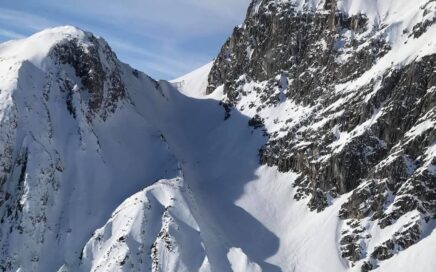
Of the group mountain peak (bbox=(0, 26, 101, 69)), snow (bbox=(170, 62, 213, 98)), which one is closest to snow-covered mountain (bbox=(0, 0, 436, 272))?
mountain peak (bbox=(0, 26, 101, 69))

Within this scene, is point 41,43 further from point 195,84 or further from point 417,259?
point 417,259

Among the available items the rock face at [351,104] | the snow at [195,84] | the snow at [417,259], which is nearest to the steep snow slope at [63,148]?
the rock face at [351,104]

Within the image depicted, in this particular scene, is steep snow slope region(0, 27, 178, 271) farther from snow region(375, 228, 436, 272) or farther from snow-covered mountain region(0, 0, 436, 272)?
A: snow region(375, 228, 436, 272)

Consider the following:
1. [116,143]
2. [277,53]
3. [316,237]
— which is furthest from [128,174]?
[277,53]

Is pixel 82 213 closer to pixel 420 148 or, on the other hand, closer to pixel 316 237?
pixel 316 237

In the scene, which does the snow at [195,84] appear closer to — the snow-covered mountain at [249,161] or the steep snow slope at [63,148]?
the snow-covered mountain at [249,161]

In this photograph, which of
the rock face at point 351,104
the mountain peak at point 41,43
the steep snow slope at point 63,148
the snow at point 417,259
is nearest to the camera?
the snow at point 417,259
